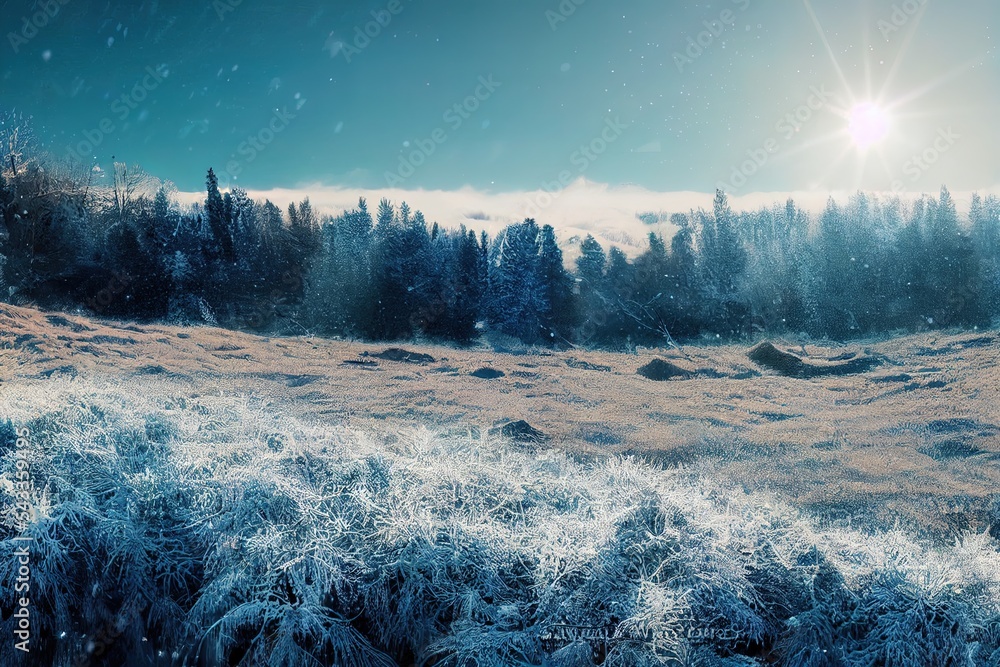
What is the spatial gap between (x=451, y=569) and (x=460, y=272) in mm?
21970

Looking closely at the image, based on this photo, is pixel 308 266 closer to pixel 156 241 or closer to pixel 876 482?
pixel 156 241

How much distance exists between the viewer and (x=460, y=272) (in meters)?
26.6

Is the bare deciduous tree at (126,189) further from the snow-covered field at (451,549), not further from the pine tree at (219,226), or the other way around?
the snow-covered field at (451,549)

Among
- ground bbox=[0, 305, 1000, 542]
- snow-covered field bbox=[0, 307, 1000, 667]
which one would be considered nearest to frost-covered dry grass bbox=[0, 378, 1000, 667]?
snow-covered field bbox=[0, 307, 1000, 667]

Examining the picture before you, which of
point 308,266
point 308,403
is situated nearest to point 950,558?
point 308,403

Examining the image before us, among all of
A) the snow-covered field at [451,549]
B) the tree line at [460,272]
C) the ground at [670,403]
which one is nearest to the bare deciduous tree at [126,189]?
the tree line at [460,272]

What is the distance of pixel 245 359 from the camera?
12.6 m

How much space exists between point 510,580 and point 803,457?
4.92 m

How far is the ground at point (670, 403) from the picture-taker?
22.4ft

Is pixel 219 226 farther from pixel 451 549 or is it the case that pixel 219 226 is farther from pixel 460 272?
pixel 451 549

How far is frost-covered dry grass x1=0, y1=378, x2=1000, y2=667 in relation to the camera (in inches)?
185

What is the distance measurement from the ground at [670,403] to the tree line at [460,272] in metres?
2.22

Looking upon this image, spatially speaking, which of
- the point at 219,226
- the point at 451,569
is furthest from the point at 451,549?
the point at 219,226

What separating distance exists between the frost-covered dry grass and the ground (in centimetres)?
111
